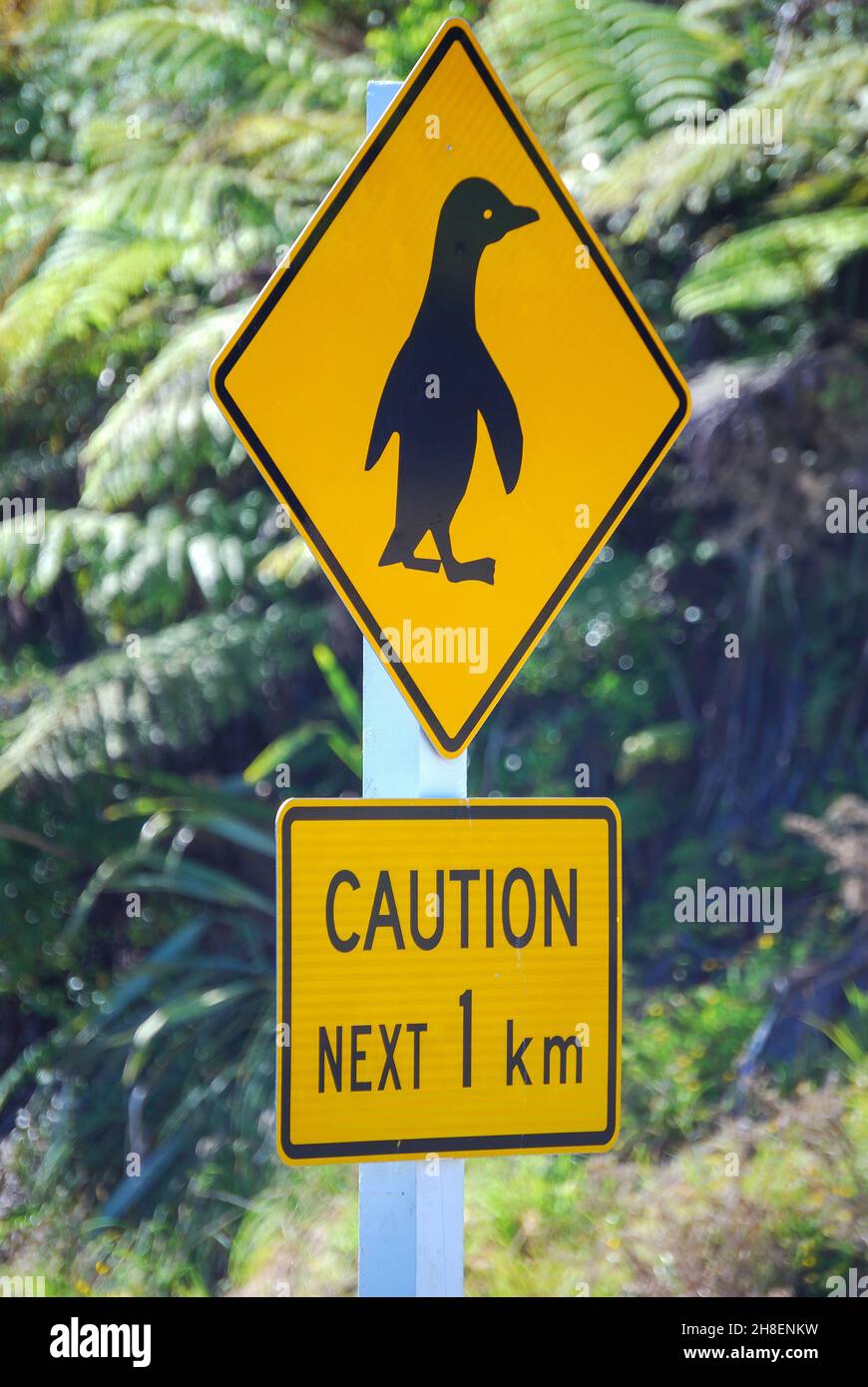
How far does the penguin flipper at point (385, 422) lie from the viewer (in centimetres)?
192

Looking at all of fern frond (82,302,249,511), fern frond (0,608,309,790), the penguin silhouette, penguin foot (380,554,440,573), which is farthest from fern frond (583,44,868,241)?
penguin foot (380,554,440,573)

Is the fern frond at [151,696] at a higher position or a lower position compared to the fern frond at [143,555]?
lower

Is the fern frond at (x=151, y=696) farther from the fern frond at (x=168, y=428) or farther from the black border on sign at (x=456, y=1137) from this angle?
the black border on sign at (x=456, y=1137)

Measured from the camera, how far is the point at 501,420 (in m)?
1.95

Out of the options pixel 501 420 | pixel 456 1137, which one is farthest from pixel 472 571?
pixel 456 1137

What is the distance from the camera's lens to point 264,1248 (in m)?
4.19

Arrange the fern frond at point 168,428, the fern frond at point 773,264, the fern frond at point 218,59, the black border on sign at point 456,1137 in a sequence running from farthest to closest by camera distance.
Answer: the fern frond at point 218,59, the fern frond at point 168,428, the fern frond at point 773,264, the black border on sign at point 456,1137

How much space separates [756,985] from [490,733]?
1.63 metres

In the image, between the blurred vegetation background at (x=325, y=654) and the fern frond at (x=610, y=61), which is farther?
the fern frond at (x=610, y=61)

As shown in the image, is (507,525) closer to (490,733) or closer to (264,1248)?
(264,1248)

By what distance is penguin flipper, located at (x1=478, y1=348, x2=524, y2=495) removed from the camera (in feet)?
6.37

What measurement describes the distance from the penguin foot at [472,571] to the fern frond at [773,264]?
3.24 m

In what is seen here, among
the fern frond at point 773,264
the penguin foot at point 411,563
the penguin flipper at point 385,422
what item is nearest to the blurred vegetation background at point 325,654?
the fern frond at point 773,264

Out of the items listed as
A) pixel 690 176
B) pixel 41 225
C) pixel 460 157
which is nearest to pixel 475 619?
pixel 460 157
